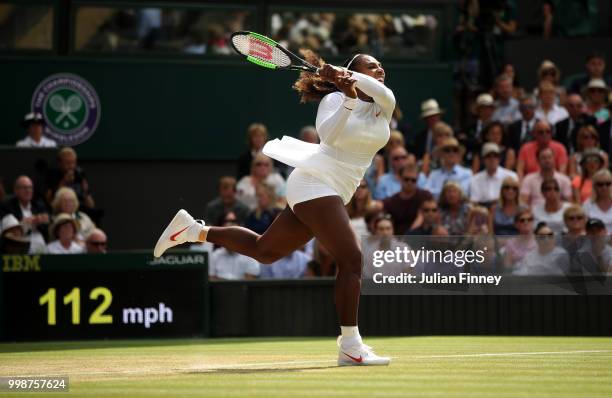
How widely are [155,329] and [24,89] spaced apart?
17.0ft

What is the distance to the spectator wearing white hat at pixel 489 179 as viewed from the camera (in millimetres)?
13699

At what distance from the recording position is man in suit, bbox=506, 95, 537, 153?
14500 mm

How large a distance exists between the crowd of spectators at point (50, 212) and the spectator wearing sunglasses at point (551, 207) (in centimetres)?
467

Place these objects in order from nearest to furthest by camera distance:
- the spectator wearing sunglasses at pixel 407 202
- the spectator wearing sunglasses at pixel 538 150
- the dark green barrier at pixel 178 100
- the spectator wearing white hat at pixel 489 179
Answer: the spectator wearing sunglasses at pixel 407 202, the spectator wearing white hat at pixel 489 179, the spectator wearing sunglasses at pixel 538 150, the dark green barrier at pixel 178 100

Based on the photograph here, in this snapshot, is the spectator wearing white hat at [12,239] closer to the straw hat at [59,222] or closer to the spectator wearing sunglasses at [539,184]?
the straw hat at [59,222]

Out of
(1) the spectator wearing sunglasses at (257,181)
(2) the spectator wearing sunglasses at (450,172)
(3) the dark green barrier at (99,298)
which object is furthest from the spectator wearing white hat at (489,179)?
(3) the dark green barrier at (99,298)

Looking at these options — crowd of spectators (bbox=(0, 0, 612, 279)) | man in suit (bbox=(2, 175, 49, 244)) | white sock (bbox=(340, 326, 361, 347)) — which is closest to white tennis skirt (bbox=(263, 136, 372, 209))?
white sock (bbox=(340, 326, 361, 347))

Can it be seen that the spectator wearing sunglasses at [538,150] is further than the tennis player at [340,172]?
Yes

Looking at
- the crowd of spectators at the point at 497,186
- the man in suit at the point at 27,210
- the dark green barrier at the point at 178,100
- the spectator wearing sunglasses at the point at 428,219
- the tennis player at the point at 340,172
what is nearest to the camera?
the tennis player at the point at 340,172

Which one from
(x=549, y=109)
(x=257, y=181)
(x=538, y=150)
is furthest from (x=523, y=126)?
(x=257, y=181)

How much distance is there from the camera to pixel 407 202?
44.0 ft

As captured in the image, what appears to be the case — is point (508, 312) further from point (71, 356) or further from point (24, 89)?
point (24, 89)

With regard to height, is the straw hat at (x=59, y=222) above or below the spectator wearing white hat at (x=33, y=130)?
below

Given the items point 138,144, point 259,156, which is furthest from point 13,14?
point 259,156
